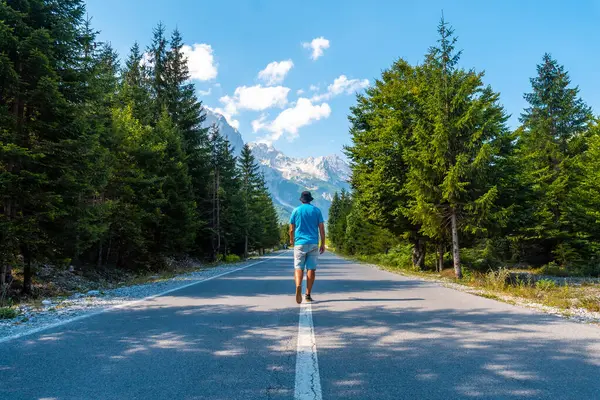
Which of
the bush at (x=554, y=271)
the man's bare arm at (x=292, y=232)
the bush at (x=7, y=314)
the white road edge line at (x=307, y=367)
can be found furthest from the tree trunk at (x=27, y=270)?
the bush at (x=554, y=271)

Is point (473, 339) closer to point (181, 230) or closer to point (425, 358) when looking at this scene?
point (425, 358)

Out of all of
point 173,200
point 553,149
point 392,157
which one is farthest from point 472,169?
point 553,149

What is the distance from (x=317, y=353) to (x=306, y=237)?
3.27 meters

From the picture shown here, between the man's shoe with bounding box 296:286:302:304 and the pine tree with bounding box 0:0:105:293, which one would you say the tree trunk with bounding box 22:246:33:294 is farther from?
the man's shoe with bounding box 296:286:302:304

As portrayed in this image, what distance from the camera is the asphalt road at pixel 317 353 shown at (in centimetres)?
298

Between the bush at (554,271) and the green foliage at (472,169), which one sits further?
the bush at (554,271)

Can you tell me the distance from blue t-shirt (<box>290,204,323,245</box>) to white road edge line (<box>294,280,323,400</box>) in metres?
2.05

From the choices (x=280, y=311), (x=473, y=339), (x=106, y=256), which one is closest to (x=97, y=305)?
(x=280, y=311)

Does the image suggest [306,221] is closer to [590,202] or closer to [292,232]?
[292,232]

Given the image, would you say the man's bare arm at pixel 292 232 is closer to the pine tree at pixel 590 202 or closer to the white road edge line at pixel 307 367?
the white road edge line at pixel 307 367

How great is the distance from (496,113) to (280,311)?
1513 centimetres

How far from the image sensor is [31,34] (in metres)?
9.15

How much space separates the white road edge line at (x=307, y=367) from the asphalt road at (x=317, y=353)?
56 mm

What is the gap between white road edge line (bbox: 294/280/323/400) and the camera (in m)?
2.89
